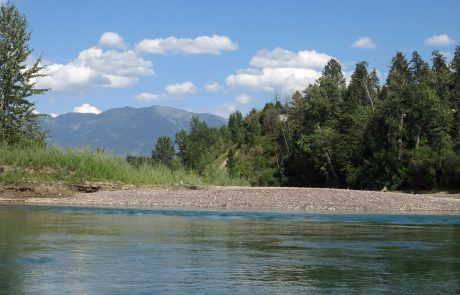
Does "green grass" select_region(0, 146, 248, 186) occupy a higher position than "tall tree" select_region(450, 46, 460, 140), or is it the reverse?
"tall tree" select_region(450, 46, 460, 140)

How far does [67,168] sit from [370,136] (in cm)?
4194

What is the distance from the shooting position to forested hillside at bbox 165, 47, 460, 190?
69125 millimetres

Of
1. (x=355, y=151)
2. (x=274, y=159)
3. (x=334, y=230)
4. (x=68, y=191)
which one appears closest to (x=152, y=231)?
(x=334, y=230)

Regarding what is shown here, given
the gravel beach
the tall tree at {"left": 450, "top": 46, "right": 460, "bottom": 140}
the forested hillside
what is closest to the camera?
the gravel beach

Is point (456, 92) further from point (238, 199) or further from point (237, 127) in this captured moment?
point (237, 127)

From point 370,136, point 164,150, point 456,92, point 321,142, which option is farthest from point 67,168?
point 164,150

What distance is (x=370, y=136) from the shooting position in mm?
76250

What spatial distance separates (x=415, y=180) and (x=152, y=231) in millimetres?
50259

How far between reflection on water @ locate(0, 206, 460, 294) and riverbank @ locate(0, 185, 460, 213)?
12.2 m

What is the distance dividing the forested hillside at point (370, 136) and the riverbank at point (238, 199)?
75.4 ft

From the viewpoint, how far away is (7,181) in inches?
1763

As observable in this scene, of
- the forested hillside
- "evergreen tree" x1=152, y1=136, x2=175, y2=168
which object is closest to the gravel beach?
the forested hillside

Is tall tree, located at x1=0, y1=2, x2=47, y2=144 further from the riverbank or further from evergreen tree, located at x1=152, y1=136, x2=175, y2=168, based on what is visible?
evergreen tree, located at x1=152, y1=136, x2=175, y2=168

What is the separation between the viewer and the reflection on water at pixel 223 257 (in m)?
12.6
